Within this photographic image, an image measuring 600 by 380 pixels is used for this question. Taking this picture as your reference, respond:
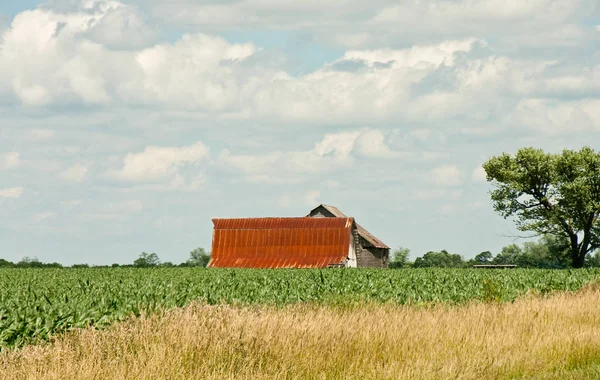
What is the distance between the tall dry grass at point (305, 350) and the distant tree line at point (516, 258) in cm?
5947

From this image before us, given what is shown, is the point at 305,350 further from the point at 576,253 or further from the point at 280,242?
the point at 576,253

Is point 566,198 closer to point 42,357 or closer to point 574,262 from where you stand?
point 574,262

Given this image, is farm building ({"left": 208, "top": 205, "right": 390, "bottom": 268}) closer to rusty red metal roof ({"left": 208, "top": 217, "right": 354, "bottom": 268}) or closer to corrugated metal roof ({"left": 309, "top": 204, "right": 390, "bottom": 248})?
rusty red metal roof ({"left": 208, "top": 217, "right": 354, "bottom": 268})

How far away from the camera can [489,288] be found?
80.9ft

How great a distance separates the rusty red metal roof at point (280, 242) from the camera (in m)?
62.1

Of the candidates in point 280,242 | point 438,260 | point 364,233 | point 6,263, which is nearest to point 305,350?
point 280,242

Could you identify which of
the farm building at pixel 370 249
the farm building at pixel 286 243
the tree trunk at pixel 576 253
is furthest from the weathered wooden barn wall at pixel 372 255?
the tree trunk at pixel 576 253

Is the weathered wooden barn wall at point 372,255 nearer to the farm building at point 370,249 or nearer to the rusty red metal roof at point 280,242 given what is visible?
the farm building at point 370,249

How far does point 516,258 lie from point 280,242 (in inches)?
3557

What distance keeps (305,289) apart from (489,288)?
18.5ft

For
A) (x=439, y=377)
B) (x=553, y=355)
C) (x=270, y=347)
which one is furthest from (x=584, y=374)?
(x=270, y=347)

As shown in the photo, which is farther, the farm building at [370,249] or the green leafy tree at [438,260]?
the green leafy tree at [438,260]

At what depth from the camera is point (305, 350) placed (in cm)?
1211

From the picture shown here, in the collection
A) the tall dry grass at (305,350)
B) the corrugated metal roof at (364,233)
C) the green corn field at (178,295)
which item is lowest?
the tall dry grass at (305,350)
